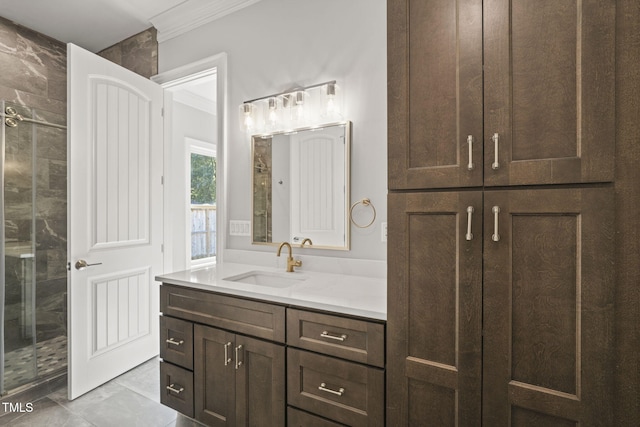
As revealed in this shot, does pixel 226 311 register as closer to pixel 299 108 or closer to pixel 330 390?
pixel 330 390

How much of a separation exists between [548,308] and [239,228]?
1907 mm

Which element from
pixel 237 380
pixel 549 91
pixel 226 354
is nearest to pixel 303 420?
pixel 237 380

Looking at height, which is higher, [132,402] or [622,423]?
[622,423]

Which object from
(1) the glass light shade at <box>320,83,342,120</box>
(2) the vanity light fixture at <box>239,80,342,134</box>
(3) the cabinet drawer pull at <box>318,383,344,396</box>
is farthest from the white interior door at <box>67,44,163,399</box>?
(3) the cabinet drawer pull at <box>318,383,344,396</box>

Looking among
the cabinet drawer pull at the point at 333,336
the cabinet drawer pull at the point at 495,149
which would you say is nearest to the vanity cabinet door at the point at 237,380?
the cabinet drawer pull at the point at 333,336

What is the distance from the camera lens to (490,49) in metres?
0.99

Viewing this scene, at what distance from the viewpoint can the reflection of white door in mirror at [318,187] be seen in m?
1.95

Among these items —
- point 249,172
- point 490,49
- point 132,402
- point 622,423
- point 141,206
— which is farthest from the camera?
point 141,206

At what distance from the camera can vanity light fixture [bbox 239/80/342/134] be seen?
192 cm

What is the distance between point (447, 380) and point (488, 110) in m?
0.90

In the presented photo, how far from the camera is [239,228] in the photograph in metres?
2.35

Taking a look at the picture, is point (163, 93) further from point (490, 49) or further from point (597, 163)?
point (597, 163)

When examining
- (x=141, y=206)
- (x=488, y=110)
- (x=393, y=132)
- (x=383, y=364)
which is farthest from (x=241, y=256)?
(x=488, y=110)

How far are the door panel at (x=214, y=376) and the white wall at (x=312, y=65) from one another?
2.49 ft
